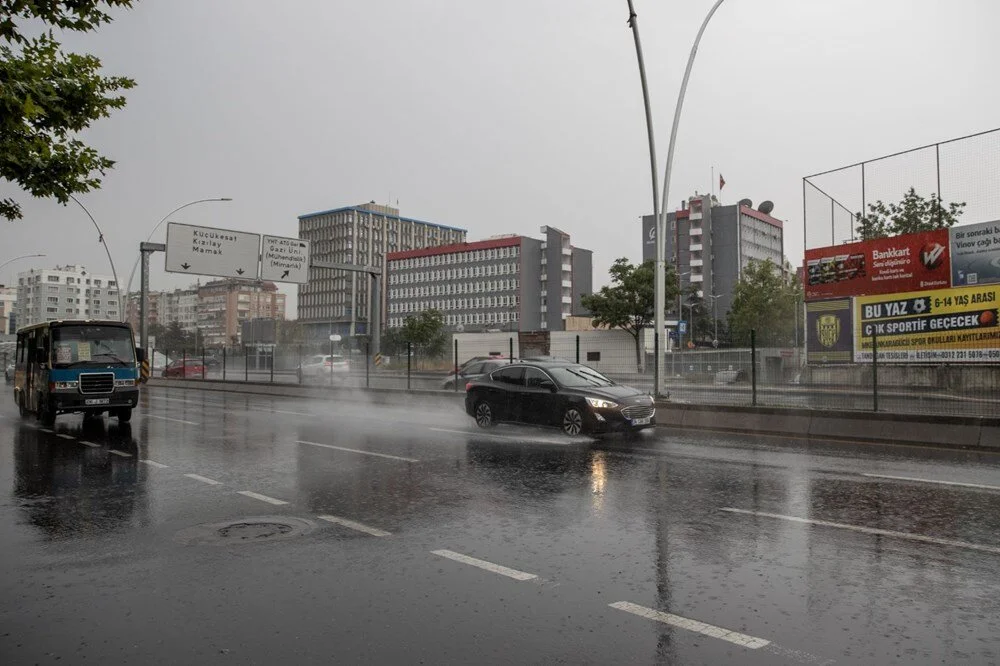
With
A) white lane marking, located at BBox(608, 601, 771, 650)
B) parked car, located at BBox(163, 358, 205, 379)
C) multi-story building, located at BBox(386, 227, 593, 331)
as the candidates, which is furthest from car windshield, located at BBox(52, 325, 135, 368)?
multi-story building, located at BBox(386, 227, 593, 331)

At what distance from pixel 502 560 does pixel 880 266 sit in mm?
19945

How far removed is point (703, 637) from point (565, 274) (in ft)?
416

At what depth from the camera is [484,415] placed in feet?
52.1

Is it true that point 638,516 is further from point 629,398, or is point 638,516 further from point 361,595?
point 629,398

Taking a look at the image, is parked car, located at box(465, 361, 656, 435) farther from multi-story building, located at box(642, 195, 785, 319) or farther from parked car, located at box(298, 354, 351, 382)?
multi-story building, located at box(642, 195, 785, 319)

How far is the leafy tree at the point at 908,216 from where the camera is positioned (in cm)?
2281

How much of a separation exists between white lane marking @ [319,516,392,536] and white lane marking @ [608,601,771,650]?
8.60ft

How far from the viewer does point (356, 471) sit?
10094 millimetres

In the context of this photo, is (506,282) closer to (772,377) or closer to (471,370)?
(471,370)

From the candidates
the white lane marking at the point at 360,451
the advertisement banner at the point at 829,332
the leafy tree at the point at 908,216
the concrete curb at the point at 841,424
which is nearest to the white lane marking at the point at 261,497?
the white lane marking at the point at 360,451

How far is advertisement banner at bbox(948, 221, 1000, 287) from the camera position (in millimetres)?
18609

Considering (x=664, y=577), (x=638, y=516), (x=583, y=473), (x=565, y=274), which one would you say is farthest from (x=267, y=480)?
(x=565, y=274)

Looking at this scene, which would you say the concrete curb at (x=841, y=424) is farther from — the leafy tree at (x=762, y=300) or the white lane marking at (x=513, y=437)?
the leafy tree at (x=762, y=300)

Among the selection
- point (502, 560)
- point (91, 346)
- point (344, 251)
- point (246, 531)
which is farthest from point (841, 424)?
point (344, 251)
